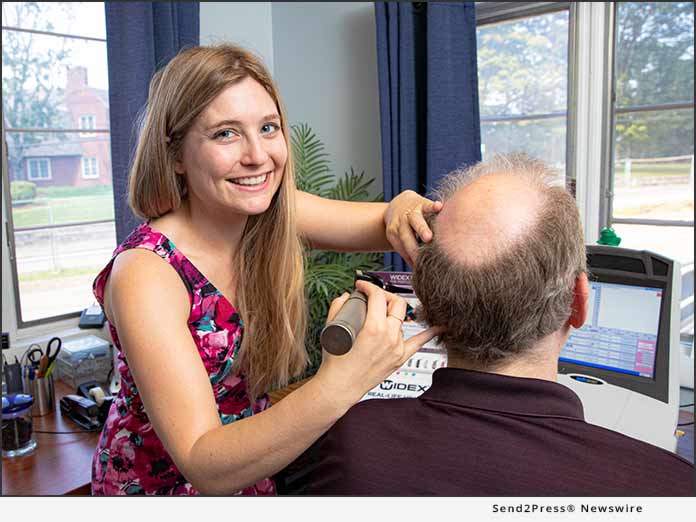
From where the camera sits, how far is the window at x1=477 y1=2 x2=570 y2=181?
7.79 feet

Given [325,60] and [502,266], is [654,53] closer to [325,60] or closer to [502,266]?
[325,60]

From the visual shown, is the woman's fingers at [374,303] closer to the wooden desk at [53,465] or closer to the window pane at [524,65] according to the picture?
the wooden desk at [53,465]

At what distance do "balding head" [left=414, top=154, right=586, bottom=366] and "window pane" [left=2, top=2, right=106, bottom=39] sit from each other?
2048 millimetres

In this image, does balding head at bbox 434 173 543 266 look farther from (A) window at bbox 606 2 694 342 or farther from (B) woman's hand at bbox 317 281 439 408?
(A) window at bbox 606 2 694 342

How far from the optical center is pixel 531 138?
2502 millimetres

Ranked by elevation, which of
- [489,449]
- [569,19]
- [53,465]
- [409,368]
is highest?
[569,19]

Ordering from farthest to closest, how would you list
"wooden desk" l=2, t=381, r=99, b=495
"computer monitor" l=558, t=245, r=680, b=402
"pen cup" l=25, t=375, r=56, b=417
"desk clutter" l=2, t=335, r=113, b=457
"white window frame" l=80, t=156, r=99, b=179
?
1. "white window frame" l=80, t=156, r=99, b=179
2. "pen cup" l=25, t=375, r=56, b=417
3. "desk clutter" l=2, t=335, r=113, b=457
4. "wooden desk" l=2, t=381, r=99, b=495
5. "computer monitor" l=558, t=245, r=680, b=402

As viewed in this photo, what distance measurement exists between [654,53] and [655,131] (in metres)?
0.26

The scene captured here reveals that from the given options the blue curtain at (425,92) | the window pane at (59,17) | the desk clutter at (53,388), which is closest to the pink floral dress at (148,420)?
the desk clutter at (53,388)

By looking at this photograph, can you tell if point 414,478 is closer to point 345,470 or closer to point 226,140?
point 345,470

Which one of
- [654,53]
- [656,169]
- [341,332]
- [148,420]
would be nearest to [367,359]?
[341,332]

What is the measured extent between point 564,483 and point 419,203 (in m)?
0.54

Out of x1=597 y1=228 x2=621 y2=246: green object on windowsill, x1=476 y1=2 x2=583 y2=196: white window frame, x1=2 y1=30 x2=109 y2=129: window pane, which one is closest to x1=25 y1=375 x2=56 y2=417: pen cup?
x1=2 y1=30 x2=109 y2=129: window pane

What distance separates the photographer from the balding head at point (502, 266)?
33.0 inches
